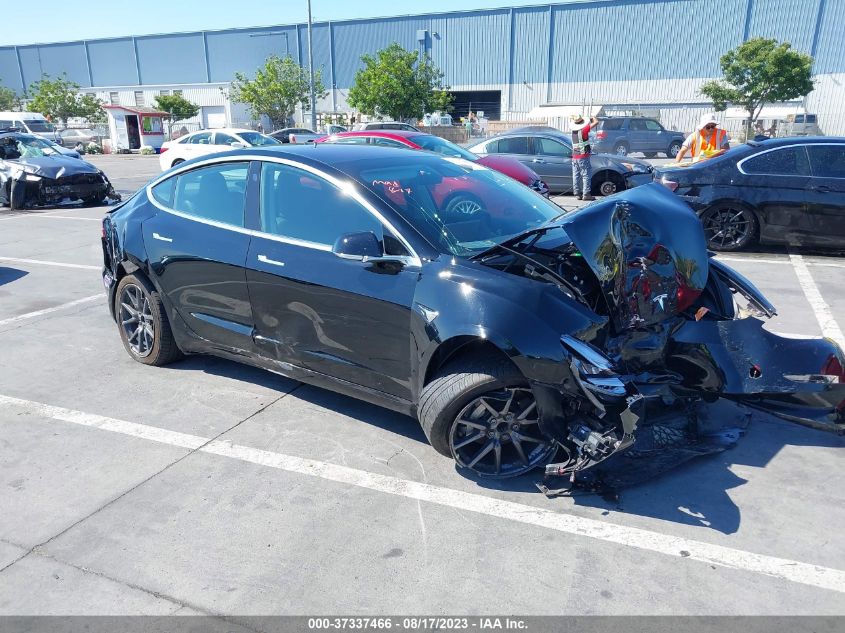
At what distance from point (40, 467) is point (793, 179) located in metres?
8.97

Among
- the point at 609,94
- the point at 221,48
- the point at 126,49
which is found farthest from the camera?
the point at 126,49

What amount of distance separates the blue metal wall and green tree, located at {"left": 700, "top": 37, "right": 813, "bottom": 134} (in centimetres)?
600

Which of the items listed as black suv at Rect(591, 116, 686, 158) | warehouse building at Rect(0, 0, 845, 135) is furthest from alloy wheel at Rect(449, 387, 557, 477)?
warehouse building at Rect(0, 0, 845, 135)

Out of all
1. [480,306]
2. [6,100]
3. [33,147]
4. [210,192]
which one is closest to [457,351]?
[480,306]

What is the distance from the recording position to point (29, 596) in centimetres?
280

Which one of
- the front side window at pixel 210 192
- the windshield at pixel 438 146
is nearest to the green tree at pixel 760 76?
the windshield at pixel 438 146

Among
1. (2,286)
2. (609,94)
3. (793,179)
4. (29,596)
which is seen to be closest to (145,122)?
(609,94)

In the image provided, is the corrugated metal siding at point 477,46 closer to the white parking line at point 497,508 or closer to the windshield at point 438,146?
the windshield at point 438,146

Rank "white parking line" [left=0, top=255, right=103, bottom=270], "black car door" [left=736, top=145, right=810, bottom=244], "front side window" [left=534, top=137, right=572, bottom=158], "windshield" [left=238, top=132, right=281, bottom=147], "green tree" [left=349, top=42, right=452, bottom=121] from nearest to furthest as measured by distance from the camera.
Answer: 1. "black car door" [left=736, top=145, right=810, bottom=244]
2. "white parking line" [left=0, top=255, right=103, bottom=270]
3. "front side window" [left=534, top=137, right=572, bottom=158]
4. "windshield" [left=238, top=132, right=281, bottom=147]
5. "green tree" [left=349, top=42, right=452, bottom=121]

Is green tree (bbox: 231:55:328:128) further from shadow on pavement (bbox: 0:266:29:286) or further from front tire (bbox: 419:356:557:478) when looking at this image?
front tire (bbox: 419:356:557:478)

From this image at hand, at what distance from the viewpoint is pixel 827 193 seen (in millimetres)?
8430

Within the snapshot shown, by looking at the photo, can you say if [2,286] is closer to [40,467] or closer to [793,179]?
[40,467]

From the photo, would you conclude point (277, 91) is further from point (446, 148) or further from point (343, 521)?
point (343, 521)

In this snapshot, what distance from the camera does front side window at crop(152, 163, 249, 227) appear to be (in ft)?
14.6
